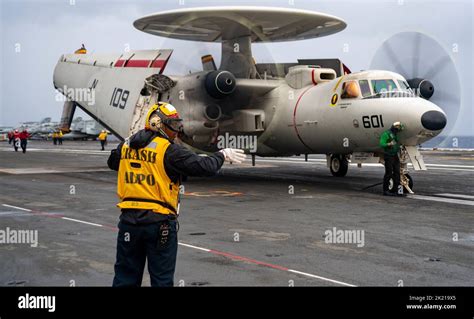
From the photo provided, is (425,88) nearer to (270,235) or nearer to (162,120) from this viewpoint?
(270,235)

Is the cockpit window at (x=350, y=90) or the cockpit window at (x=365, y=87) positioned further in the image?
the cockpit window at (x=350, y=90)

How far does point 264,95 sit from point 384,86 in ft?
17.5

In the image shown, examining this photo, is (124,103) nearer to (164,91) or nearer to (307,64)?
(164,91)

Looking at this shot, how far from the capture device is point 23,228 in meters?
12.4

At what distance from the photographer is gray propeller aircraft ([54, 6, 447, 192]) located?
18.0 m

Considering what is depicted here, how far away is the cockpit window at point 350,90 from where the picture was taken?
1852 cm

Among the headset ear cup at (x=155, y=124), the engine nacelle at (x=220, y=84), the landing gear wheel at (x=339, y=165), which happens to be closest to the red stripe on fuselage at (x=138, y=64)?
the engine nacelle at (x=220, y=84)

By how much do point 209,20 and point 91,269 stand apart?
16.8 metres

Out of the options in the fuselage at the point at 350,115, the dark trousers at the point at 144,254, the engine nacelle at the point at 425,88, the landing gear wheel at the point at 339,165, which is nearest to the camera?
the dark trousers at the point at 144,254

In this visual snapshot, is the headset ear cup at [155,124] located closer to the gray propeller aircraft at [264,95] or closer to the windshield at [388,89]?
the gray propeller aircraft at [264,95]

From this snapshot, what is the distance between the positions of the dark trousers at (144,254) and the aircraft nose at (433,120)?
40.9 ft

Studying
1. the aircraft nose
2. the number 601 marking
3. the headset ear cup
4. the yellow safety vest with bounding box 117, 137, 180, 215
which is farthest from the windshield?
the yellow safety vest with bounding box 117, 137, 180, 215

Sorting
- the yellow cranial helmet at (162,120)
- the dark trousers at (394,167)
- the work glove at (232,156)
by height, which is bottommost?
the dark trousers at (394,167)

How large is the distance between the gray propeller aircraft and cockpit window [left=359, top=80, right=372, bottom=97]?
32 millimetres
